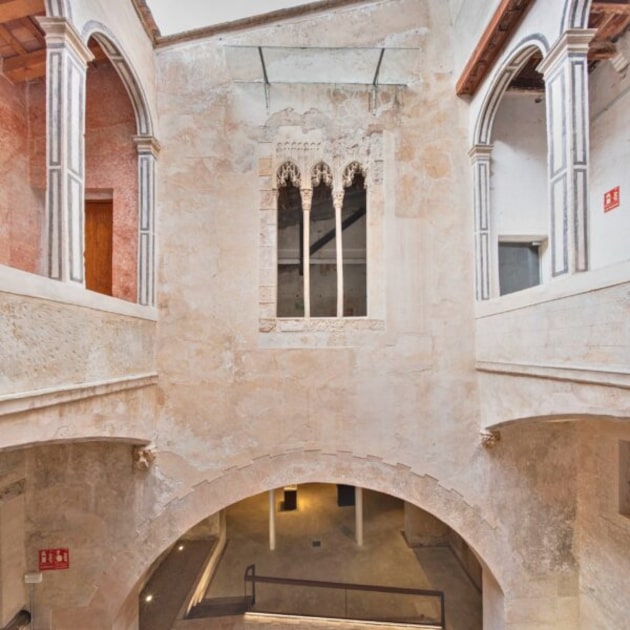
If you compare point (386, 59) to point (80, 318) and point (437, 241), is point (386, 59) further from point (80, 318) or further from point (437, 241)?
point (80, 318)

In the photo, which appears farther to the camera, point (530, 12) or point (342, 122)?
point (342, 122)

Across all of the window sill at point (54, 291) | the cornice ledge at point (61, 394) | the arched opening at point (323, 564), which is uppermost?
the window sill at point (54, 291)

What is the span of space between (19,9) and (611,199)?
22.8 feet

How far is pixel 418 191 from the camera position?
15.5 feet

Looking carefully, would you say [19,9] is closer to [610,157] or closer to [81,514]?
[81,514]

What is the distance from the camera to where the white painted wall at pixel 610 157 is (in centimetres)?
477

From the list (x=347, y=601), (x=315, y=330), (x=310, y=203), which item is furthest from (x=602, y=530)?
(x=310, y=203)

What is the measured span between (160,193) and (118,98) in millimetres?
1336

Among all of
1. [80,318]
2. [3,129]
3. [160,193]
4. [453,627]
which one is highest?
[3,129]

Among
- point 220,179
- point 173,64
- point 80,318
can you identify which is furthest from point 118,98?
point 80,318

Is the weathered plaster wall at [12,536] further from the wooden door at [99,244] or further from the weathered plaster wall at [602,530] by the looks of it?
the weathered plaster wall at [602,530]

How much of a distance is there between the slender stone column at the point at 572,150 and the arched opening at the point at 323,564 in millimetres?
5125

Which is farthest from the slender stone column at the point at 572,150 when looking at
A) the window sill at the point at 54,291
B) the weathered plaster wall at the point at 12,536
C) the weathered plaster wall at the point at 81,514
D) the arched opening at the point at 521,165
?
the weathered plaster wall at the point at 12,536

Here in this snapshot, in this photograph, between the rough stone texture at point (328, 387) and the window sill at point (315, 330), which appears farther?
the window sill at point (315, 330)
